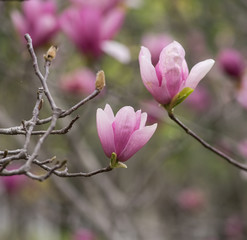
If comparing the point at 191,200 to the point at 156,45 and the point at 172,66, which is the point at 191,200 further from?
the point at 172,66

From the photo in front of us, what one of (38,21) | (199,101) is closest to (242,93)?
(38,21)

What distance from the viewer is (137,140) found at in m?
0.84

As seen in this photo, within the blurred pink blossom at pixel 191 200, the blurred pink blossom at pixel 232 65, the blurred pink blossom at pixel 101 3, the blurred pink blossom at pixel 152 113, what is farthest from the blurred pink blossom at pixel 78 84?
the blurred pink blossom at pixel 191 200

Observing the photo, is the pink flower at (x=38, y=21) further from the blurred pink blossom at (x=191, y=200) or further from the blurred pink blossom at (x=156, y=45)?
the blurred pink blossom at (x=191, y=200)

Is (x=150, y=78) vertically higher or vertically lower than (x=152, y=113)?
higher

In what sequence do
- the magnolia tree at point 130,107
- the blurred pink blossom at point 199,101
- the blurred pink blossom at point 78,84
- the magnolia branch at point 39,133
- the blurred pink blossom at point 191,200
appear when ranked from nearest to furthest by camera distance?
the magnolia branch at point 39,133, the magnolia tree at point 130,107, the blurred pink blossom at point 78,84, the blurred pink blossom at point 199,101, the blurred pink blossom at point 191,200

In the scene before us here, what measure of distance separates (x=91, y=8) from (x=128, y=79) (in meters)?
1.57

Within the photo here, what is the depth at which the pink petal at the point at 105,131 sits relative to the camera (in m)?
0.84

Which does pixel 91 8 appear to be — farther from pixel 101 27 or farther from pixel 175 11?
pixel 175 11

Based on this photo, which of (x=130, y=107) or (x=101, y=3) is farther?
(x=101, y=3)

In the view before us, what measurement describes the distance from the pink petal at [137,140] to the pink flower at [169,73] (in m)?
0.11

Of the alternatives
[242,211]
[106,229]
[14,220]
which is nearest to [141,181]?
[106,229]

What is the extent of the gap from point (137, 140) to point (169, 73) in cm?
15

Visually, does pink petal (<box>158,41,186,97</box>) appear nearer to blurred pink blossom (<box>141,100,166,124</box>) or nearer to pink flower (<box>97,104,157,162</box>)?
pink flower (<box>97,104,157,162</box>)
